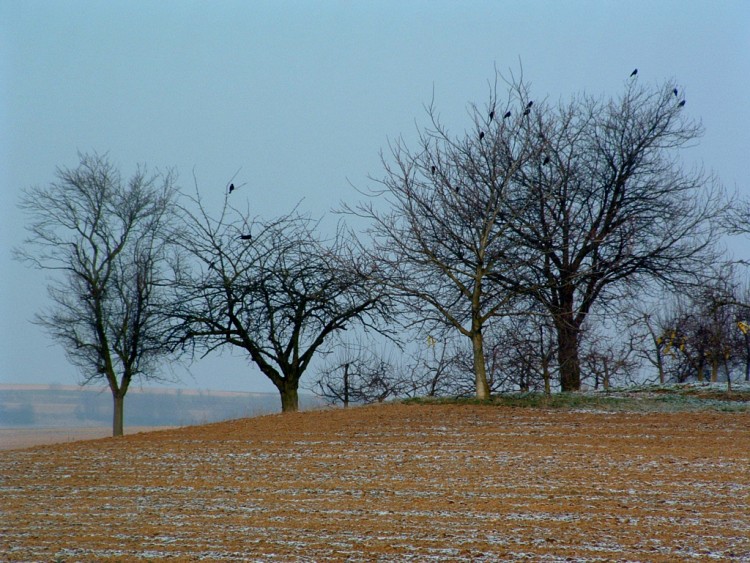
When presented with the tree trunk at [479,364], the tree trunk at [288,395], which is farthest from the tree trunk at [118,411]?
the tree trunk at [479,364]

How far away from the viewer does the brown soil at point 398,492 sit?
6.98 metres

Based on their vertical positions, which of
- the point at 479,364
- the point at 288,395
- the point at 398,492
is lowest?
the point at 398,492

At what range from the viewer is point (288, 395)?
17688 millimetres

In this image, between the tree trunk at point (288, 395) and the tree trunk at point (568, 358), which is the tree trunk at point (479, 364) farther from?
the tree trunk at point (288, 395)

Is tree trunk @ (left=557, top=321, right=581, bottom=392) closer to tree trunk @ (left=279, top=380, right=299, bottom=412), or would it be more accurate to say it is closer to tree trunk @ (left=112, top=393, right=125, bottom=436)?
tree trunk @ (left=279, top=380, right=299, bottom=412)

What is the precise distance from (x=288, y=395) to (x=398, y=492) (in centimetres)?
915

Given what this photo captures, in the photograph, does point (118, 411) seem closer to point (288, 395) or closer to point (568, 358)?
point (288, 395)

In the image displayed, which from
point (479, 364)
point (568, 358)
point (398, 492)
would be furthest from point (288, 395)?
point (398, 492)

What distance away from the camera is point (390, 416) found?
1414cm

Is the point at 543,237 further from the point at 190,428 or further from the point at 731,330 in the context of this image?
the point at 731,330

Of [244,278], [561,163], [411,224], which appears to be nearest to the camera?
[411,224]

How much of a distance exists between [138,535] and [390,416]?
282 inches

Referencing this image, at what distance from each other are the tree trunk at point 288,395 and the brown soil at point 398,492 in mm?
3799

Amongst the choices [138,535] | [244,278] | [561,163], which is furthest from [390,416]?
[561,163]
